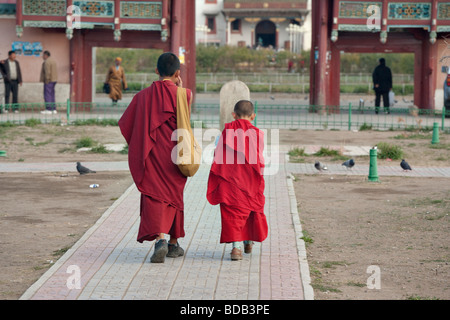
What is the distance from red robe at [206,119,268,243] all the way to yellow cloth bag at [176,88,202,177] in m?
0.29

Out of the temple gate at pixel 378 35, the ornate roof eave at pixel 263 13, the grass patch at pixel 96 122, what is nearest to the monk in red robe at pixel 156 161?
the grass patch at pixel 96 122

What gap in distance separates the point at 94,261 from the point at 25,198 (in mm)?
4282

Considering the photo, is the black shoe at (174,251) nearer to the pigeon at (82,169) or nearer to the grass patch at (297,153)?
the pigeon at (82,169)

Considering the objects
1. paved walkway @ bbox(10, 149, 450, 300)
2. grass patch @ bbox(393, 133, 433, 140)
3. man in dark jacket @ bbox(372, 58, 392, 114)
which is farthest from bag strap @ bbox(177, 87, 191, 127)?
man in dark jacket @ bbox(372, 58, 392, 114)

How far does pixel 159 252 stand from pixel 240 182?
0.99m

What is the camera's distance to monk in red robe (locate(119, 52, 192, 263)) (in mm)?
7445

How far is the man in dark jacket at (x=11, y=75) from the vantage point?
2350 centimetres

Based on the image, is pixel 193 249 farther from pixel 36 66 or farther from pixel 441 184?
pixel 36 66

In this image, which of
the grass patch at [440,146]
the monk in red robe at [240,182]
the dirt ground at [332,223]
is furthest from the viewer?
the grass patch at [440,146]

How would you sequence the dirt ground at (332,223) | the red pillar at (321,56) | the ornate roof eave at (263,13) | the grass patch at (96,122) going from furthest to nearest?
the ornate roof eave at (263,13)
the red pillar at (321,56)
the grass patch at (96,122)
the dirt ground at (332,223)

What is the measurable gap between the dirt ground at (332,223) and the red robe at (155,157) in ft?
3.85

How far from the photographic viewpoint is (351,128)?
70.5ft
